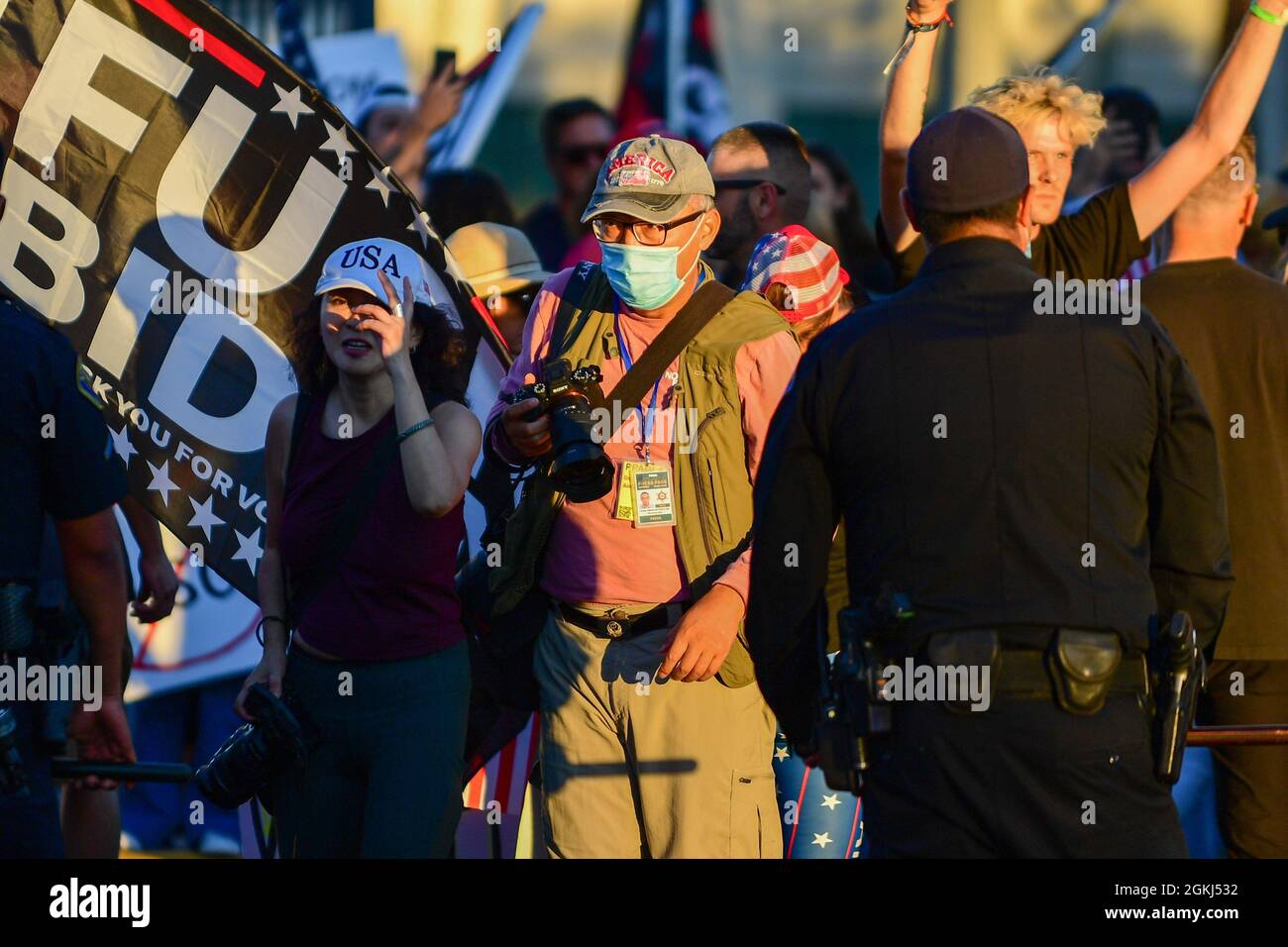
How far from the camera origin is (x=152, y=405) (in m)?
5.10

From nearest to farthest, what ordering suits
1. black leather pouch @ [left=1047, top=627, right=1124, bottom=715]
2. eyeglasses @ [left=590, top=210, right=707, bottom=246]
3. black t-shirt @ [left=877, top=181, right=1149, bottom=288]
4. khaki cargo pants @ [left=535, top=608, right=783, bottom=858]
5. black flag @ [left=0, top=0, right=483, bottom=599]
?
black leather pouch @ [left=1047, top=627, right=1124, bottom=715], khaki cargo pants @ [left=535, top=608, right=783, bottom=858], eyeglasses @ [left=590, top=210, right=707, bottom=246], black t-shirt @ [left=877, top=181, right=1149, bottom=288], black flag @ [left=0, top=0, right=483, bottom=599]

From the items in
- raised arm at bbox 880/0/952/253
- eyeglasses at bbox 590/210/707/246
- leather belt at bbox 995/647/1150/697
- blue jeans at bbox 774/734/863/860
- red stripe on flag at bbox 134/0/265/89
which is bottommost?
blue jeans at bbox 774/734/863/860

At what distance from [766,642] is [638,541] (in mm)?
828

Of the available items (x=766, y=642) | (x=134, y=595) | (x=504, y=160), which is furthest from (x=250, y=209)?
(x=504, y=160)

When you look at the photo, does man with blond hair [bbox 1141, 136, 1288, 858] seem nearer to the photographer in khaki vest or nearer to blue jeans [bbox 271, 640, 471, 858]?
the photographer in khaki vest

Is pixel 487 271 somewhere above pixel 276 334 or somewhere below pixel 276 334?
above

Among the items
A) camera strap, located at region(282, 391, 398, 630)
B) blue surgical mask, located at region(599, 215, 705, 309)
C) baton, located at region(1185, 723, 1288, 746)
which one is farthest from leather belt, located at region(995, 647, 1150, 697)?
camera strap, located at region(282, 391, 398, 630)

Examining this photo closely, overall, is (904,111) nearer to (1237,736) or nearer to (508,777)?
(1237,736)

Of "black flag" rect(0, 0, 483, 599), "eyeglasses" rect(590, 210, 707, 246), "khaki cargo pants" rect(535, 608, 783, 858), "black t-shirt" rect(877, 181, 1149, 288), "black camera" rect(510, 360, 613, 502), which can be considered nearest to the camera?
"black camera" rect(510, 360, 613, 502)

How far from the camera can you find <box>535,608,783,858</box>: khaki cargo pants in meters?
4.32

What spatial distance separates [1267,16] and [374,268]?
2.35m

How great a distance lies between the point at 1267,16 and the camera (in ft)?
15.0
